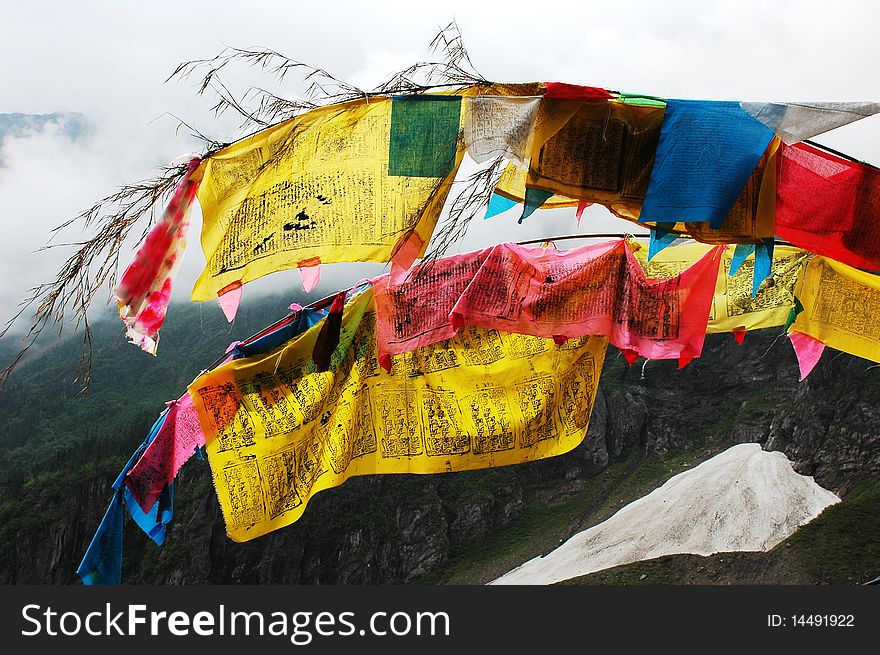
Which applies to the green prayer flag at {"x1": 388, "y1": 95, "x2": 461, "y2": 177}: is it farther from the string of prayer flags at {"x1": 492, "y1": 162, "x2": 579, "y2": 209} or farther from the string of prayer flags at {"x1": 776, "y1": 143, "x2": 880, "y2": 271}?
the string of prayer flags at {"x1": 776, "y1": 143, "x2": 880, "y2": 271}

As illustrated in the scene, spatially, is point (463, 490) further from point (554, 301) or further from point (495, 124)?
point (495, 124)

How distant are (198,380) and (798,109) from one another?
3.06 m

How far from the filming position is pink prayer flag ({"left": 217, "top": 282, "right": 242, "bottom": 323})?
2988 millimetres

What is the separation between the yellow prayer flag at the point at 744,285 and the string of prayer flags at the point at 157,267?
8.65 feet

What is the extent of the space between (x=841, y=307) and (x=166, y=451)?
3912mm

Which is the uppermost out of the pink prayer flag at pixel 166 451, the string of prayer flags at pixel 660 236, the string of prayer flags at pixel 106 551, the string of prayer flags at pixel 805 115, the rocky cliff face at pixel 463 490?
the string of prayer flags at pixel 805 115

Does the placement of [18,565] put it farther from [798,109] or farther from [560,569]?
[798,109]

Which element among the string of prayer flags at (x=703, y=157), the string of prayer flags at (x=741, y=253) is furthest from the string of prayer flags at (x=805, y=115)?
the string of prayer flags at (x=741, y=253)

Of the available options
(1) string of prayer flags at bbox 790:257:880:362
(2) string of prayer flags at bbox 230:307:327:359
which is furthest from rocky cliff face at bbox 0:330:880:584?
(2) string of prayer flags at bbox 230:307:327:359

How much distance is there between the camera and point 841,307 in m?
4.29

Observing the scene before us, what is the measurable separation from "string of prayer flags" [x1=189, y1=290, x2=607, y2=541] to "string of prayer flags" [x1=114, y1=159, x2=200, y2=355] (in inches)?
34.3

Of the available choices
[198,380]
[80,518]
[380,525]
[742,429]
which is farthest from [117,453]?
[198,380]

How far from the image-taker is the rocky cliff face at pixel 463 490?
39062 mm

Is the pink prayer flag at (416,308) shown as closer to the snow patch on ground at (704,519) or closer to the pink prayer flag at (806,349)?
the pink prayer flag at (806,349)
